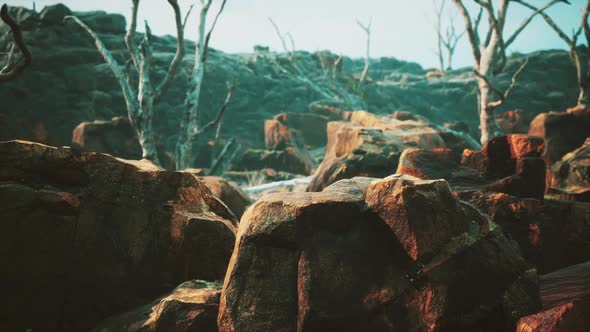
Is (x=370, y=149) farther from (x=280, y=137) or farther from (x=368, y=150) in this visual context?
(x=280, y=137)

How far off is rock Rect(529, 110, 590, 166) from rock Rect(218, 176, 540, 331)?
965 centimetres

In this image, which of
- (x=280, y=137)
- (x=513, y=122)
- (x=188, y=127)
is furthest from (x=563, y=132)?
(x=513, y=122)

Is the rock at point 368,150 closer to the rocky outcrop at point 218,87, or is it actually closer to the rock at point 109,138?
the rock at point 109,138

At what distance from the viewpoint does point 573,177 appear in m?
8.05

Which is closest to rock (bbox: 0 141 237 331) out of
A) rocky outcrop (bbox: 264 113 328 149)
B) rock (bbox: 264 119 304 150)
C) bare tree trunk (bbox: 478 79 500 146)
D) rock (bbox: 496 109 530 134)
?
bare tree trunk (bbox: 478 79 500 146)

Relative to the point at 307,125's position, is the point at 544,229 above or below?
below

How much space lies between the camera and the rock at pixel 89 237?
3.43 meters

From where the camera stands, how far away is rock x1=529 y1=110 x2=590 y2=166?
35.8ft

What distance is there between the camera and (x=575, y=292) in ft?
9.96

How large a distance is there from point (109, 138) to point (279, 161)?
7870mm

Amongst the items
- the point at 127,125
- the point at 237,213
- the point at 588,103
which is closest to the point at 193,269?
the point at 237,213

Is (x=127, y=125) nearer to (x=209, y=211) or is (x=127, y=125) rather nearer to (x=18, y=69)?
(x=18, y=69)

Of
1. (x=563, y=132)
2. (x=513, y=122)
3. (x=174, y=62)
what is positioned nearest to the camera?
(x=563, y=132)

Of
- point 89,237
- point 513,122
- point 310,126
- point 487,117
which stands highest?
point 487,117
